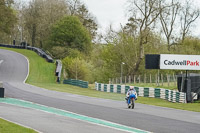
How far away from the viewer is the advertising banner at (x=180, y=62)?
34188 mm

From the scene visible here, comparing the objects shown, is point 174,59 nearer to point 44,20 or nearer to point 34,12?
point 44,20

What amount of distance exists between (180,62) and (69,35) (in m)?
46.2

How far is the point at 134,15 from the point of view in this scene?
59.5 meters

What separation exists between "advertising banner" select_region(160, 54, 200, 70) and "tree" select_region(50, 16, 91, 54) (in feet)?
147

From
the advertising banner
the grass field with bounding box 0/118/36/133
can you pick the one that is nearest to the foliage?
the advertising banner

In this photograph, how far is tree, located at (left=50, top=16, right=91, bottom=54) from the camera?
7781 cm

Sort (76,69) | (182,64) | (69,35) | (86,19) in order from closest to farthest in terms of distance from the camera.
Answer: (182,64), (76,69), (69,35), (86,19)

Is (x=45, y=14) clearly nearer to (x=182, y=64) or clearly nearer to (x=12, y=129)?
(x=182, y=64)

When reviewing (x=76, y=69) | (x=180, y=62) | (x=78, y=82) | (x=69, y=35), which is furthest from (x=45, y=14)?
(x=180, y=62)

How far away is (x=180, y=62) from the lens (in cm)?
3425

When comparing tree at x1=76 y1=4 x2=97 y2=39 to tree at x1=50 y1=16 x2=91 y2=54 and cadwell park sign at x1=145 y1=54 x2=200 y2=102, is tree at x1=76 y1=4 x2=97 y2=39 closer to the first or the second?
tree at x1=50 y1=16 x2=91 y2=54

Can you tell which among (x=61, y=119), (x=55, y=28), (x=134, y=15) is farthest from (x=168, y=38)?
(x=61, y=119)

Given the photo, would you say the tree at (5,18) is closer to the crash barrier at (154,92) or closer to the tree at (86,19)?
the crash barrier at (154,92)

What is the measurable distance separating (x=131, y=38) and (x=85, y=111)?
4703 cm
